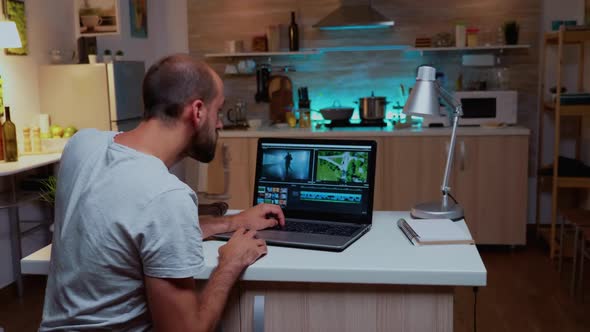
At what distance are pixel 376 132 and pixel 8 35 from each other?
253cm

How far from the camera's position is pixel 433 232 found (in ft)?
6.30

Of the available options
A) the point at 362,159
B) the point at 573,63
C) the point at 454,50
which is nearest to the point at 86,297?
the point at 362,159

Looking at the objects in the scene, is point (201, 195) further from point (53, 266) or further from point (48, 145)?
point (53, 266)

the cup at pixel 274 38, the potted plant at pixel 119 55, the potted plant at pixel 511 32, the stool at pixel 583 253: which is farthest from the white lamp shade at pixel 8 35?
the potted plant at pixel 511 32

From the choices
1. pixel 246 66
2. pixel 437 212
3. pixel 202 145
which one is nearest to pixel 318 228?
pixel 437 212

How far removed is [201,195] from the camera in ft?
14.8

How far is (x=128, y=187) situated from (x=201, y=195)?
3.14 metres

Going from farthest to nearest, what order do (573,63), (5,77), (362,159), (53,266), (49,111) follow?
1. (573,63)
2. (49,111)
3. (5,77)
4. (362,159)
5. (53,266)

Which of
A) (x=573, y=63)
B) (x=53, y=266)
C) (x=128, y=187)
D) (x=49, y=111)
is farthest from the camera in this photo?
(x=573, y=63)

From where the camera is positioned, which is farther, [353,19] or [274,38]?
[274,38]

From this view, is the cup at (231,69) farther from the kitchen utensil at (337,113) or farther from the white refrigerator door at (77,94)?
the white refrigerator door at (77,94)

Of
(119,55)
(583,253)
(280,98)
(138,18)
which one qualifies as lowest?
(583,253)

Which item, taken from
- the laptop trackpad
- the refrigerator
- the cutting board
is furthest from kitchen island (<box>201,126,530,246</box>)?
the laptop trackpad

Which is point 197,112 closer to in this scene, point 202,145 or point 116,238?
point 202,145
